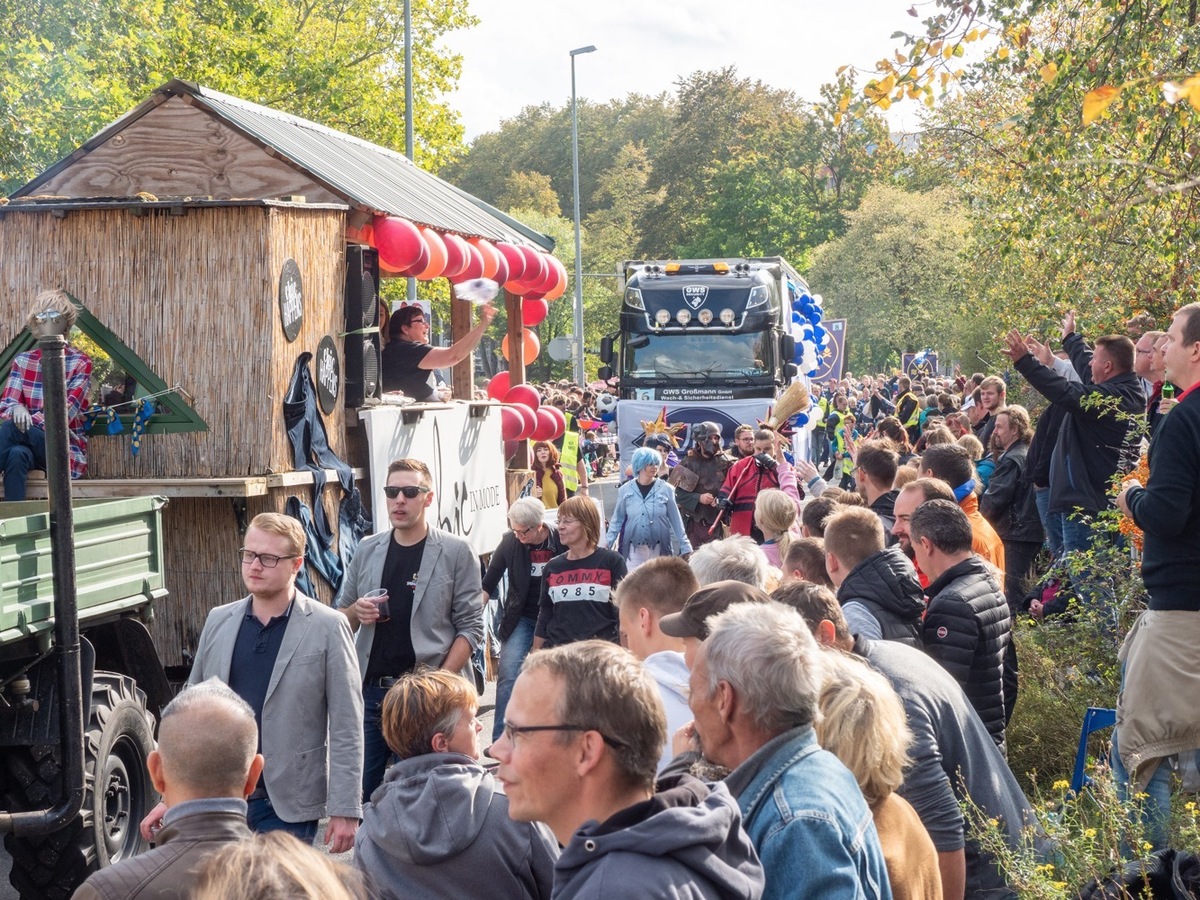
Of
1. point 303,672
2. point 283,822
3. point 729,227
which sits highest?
point 729,227

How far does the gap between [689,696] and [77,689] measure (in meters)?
2.97

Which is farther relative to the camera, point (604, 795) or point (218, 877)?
point (604, 795)

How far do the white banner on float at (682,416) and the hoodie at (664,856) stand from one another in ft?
61.2

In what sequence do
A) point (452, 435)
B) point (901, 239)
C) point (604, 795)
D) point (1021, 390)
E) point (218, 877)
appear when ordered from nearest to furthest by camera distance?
point (218, 877)
point (604, 795)
point (452, 435)
point (1021, 390)
point (901, 239)

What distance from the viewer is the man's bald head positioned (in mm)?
3367

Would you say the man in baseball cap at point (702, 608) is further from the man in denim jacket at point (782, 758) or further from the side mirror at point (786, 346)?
the side mirror at point (786, 346)

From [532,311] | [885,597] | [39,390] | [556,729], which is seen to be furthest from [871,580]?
[532,311]

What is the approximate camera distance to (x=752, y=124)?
69.8m

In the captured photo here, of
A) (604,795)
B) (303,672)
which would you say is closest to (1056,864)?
(604,795)

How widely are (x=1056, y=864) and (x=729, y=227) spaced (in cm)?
6425

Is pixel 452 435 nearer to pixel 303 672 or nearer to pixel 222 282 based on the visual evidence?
pixel 222 282

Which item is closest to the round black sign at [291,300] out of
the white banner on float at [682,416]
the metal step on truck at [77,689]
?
the metal step on truck at [77,689]

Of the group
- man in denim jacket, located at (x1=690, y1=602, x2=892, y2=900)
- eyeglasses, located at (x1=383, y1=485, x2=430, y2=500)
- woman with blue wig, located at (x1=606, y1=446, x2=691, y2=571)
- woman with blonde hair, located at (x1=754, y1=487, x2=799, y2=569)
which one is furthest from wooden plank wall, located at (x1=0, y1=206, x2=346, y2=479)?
man in denim jacket, located at (x1=690, y1=602, x2=892, y2=900)

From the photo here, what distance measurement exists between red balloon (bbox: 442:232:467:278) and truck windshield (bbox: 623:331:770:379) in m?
11.6
